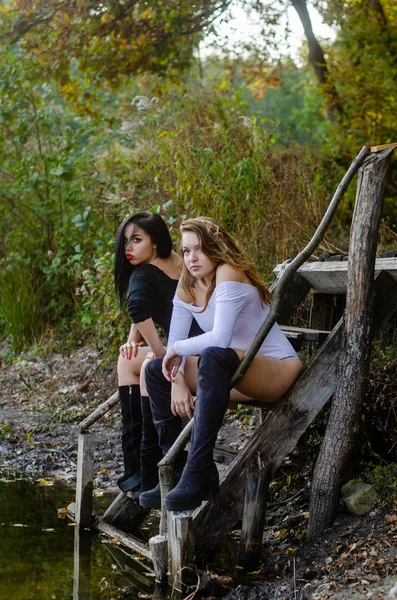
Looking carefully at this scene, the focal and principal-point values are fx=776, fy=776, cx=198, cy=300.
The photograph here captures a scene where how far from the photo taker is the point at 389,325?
16.4 feet

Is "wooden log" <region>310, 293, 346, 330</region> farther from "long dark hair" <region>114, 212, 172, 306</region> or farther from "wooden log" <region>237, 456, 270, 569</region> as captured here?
"wooden log" <region>237, 456, 270, 569</region>

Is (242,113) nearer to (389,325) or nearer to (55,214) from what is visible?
(55,214)

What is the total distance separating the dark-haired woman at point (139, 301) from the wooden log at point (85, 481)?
11.6 inches

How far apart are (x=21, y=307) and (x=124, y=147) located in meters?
3.00

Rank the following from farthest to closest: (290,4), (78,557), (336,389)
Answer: (290,4), (78,557), (336,389)

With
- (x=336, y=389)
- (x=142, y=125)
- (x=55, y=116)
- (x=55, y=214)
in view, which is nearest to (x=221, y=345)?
(x=336, y=389)

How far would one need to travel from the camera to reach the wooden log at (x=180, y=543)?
352 cm

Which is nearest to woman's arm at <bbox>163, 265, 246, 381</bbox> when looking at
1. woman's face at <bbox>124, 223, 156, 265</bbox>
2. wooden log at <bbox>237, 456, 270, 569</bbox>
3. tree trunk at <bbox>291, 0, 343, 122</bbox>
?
wooden log at <bbox>237, 456, 270, 569</bbox>

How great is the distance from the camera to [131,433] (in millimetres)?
4312

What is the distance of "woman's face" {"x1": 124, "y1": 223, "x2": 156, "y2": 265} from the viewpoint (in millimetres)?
4398

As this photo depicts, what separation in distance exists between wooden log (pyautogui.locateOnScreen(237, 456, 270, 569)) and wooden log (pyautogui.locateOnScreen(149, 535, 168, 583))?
0.39 m

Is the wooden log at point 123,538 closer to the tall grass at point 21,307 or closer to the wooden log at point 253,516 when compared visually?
the wooden log at point 253,516

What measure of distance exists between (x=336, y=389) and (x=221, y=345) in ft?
2.32

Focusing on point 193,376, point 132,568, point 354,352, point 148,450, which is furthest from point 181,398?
point 132,568
